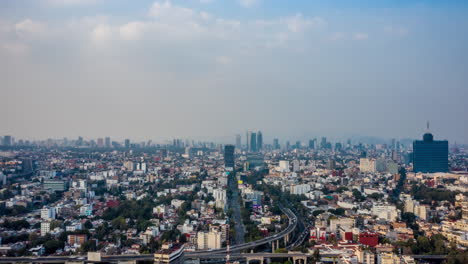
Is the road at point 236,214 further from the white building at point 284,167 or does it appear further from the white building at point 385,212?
the white building at point 284,167

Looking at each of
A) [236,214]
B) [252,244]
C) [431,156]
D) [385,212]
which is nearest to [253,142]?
[431,156]

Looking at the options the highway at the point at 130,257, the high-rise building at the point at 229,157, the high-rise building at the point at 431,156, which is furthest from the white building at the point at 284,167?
the highway at the point at 130,257

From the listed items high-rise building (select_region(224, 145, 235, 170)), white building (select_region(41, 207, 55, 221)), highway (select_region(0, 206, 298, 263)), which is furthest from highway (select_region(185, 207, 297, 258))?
high-rise building (select_region(224, 145, 235, 170))

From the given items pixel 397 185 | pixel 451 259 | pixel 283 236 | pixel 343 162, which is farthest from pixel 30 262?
pixel 343 162

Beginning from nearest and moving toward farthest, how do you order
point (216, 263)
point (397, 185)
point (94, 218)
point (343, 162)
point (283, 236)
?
point (216, 263) < point (283, 236) < point (94, 218) < point (397, 185) < point (343, 162)

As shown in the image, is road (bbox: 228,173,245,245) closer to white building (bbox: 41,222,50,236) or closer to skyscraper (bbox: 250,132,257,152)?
white building (bbox: 41,222,50,236)

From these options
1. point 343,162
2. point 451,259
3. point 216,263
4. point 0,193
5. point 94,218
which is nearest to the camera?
point 451,259

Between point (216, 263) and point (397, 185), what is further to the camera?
point (397, 185)

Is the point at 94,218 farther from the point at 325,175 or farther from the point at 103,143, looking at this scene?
the point at 103,143
